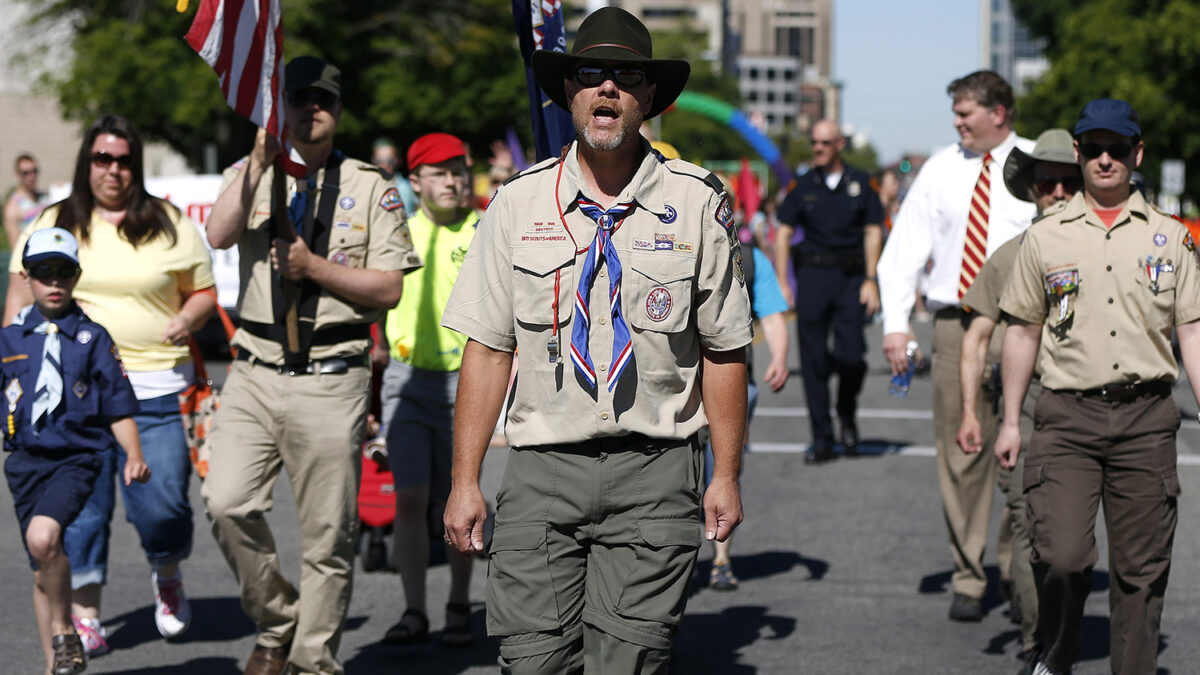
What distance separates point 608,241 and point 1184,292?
230 cm

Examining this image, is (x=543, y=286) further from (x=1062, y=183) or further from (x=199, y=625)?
(x=199, y=625)

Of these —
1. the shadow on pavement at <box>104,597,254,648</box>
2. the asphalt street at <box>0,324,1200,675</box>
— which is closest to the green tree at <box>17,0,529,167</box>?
the asphalt street at <box>0,324,1200,675</box>

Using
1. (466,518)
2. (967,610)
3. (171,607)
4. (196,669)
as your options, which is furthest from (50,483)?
(967,610)

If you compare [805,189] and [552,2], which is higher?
[552,2]

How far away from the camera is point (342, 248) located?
575 centimetres

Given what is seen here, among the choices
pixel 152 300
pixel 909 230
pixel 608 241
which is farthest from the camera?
→ pixel 909 230

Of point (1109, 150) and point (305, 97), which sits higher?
point (305, 97)

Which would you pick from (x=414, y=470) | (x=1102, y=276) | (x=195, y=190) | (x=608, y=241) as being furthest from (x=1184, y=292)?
(x=195, y=190)

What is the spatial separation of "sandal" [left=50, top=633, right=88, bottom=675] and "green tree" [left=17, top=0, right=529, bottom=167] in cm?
2984

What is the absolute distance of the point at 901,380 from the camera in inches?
297

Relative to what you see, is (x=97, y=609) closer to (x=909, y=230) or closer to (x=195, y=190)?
(x=909, y=230)

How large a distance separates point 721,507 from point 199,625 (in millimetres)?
3600

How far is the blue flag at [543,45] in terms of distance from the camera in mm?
5762

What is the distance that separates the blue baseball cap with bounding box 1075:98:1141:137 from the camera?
5.30m
